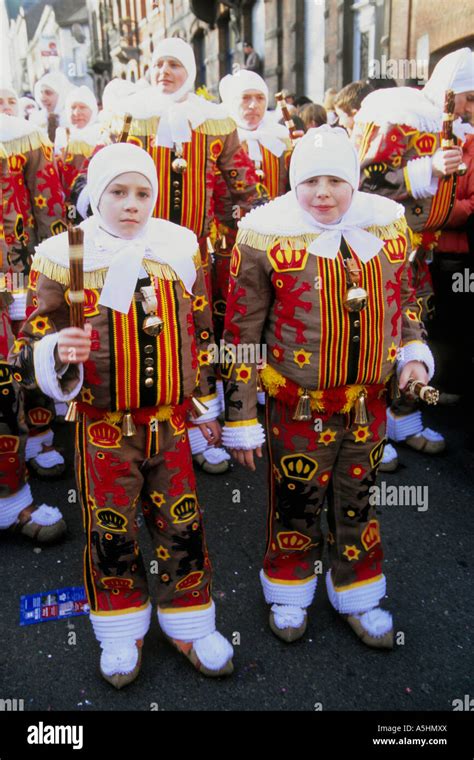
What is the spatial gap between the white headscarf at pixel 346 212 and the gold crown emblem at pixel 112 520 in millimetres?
1130

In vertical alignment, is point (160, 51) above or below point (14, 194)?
above

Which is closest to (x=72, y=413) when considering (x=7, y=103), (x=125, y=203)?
(x=125, y=203)

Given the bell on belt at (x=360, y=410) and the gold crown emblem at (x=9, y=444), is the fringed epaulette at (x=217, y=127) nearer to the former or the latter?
the gold crown emblem at (x=9, y=444)

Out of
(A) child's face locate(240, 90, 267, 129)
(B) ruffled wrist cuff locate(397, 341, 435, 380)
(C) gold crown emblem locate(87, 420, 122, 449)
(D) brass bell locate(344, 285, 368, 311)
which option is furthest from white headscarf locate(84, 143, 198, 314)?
(A) child's face locate(240, 90, 267, 129)

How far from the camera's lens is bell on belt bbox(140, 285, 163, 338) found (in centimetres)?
222

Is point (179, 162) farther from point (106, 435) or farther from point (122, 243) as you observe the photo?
point (106, 435)

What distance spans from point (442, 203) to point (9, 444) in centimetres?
264

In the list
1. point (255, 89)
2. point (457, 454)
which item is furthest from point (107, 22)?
point (457, 454)

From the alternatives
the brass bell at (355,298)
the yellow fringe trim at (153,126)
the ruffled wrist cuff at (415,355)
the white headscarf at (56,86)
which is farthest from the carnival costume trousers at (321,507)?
the white headscarf at (56,86)

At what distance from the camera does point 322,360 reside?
236 centimetres

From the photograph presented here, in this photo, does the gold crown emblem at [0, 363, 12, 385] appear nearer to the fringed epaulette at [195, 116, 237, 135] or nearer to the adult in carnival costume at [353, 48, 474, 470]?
the fringed epaulette at [195, 116, 237, 135]

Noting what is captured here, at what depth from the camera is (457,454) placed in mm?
4215

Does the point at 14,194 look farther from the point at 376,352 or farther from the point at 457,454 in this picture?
the point at 457,454

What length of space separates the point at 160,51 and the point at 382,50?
751 centimetres
